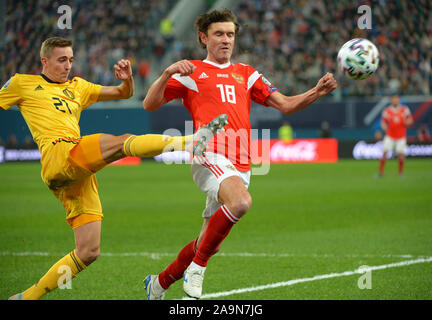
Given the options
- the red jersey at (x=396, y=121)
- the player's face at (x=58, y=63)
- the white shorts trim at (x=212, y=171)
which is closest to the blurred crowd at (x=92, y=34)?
the red jersey at (x=396, y=121)

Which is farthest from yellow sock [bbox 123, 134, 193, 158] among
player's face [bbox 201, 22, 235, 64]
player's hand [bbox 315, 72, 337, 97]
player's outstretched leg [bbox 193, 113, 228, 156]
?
player's hand [bbox 315, 72, 337, 97]

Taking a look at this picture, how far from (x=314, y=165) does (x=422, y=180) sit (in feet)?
22.6

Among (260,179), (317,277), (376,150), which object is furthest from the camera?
(376,150)

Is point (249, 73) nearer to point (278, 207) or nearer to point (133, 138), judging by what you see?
point (133, 138)

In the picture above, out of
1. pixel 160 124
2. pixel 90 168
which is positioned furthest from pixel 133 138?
pixel 160 124

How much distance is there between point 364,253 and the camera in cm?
859

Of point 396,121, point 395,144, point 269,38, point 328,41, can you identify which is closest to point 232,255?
point 395,144

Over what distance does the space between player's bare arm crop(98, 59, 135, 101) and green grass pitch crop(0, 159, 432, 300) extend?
194 centimetres

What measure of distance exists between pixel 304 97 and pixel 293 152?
20884mm

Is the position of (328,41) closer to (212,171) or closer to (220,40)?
(220,40)

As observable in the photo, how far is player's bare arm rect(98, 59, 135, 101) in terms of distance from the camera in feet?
18.8

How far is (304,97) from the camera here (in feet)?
19.2

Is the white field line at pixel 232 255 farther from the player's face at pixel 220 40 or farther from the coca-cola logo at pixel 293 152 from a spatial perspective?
the coca-cola logo at pixel 293 152

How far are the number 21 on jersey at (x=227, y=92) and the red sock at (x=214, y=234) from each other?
39.6 inches
